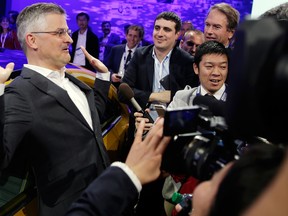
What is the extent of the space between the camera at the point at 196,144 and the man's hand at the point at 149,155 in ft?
0.07

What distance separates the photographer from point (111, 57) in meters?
5.42

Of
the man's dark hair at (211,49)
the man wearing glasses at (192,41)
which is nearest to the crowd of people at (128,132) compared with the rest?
the man's dark hair at (211,49)

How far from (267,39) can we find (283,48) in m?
0.03

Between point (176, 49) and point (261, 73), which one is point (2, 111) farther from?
point (176, 49)

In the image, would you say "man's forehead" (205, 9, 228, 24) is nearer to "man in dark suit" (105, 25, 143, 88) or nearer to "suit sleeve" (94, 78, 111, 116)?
"suit sleeve" (94, 78, 111, 116)

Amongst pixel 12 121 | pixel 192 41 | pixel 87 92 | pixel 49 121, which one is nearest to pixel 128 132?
pixel 87 92

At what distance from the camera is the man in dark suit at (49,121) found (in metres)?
1.88

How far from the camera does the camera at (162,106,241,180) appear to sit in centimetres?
82

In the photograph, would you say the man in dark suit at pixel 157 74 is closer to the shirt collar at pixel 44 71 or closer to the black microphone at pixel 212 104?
the shirt collar at pixel 44 71

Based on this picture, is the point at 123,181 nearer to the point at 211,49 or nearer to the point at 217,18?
the point at 211,49

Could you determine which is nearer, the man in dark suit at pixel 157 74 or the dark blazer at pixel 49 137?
the dark blazer at pixel 49 137

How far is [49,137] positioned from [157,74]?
61.2 inches

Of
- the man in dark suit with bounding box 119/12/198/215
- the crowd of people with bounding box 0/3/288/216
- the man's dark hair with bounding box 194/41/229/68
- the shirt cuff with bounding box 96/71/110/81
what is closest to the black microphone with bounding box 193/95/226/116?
the crowd of people with bounding box 0/3/288/216

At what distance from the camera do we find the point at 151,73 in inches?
131
